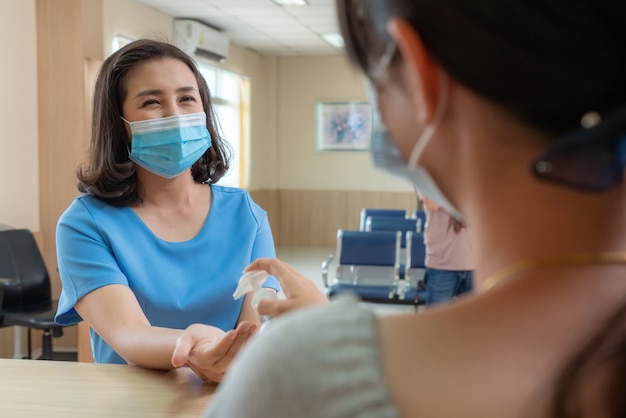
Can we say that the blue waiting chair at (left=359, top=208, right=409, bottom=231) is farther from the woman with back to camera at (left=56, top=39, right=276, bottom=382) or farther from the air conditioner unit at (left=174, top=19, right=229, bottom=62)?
the woman with back to camera at (left=56, top=39, right=276, bottom=382)

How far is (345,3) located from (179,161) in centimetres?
141

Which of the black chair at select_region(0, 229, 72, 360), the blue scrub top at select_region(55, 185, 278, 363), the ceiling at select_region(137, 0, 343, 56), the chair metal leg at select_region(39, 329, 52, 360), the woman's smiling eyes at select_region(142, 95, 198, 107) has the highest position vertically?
the ceiling at select_region(137, 0, 343, 56)

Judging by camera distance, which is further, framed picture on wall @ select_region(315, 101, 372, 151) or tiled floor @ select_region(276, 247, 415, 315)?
framed picture on wall @ select_region(315, 101, 372, 151)

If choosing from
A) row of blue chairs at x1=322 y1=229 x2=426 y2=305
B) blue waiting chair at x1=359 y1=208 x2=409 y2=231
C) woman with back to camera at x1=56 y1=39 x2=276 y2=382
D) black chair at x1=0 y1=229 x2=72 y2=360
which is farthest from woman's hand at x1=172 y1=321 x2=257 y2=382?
blue waiting chair at x1=359 y1=208 x2=409 y2=231

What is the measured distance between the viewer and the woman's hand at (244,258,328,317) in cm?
99

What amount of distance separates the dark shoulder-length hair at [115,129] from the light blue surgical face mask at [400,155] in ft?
4.14

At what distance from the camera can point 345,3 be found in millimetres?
568

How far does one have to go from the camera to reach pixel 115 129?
190cm

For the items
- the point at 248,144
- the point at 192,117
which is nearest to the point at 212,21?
the point at 248,144

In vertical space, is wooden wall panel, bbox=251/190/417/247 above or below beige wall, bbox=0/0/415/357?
below

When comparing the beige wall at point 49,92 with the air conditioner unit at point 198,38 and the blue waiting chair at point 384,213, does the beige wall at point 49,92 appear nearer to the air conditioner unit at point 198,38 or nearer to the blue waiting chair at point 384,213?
the air conditioner unit at point 198,38

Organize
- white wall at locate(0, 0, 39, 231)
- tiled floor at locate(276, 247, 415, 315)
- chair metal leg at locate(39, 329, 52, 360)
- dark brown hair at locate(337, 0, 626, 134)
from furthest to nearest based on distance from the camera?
tiled floor at locate(276, 247, 415, 315) < white wall at locate(0, 0, 39, 231) < chair metal leg at locate(39, 329, 52, 360) < dark brown hair at locate(337, 0, 626, 134)

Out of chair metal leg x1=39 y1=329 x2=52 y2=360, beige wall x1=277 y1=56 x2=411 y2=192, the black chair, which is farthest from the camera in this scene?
beige wall x1=277 y1=56 x2=411 y2=192

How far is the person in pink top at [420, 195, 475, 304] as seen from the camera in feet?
16.0
